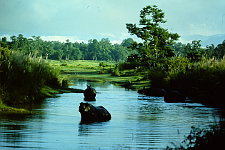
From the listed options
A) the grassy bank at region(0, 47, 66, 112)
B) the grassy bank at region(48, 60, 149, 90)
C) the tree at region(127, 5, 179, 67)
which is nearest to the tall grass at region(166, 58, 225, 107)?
the grassy bank at region(0, 47, 66, 112)

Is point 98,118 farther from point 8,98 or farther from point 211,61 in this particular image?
point 211,61

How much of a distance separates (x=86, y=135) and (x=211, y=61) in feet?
61.8

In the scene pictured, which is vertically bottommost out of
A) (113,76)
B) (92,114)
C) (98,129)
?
(98,129)

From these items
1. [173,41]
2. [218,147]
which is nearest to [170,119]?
[218,147]

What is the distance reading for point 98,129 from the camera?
13805mm

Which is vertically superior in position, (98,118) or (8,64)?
(8,64)

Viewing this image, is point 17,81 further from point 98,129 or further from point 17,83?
point 98,129

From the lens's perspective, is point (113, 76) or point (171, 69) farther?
point (113, 76)

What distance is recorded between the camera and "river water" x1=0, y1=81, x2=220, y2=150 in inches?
428

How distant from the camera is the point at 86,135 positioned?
12414 mm

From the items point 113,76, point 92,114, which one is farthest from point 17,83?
point 113,76

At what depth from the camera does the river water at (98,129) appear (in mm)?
10859

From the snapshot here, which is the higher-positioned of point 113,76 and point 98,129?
point 113,76

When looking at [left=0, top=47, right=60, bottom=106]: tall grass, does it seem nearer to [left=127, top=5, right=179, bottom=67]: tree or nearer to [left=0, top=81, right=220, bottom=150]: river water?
[left=0, top=81, right=220, bottom=150]: river water
